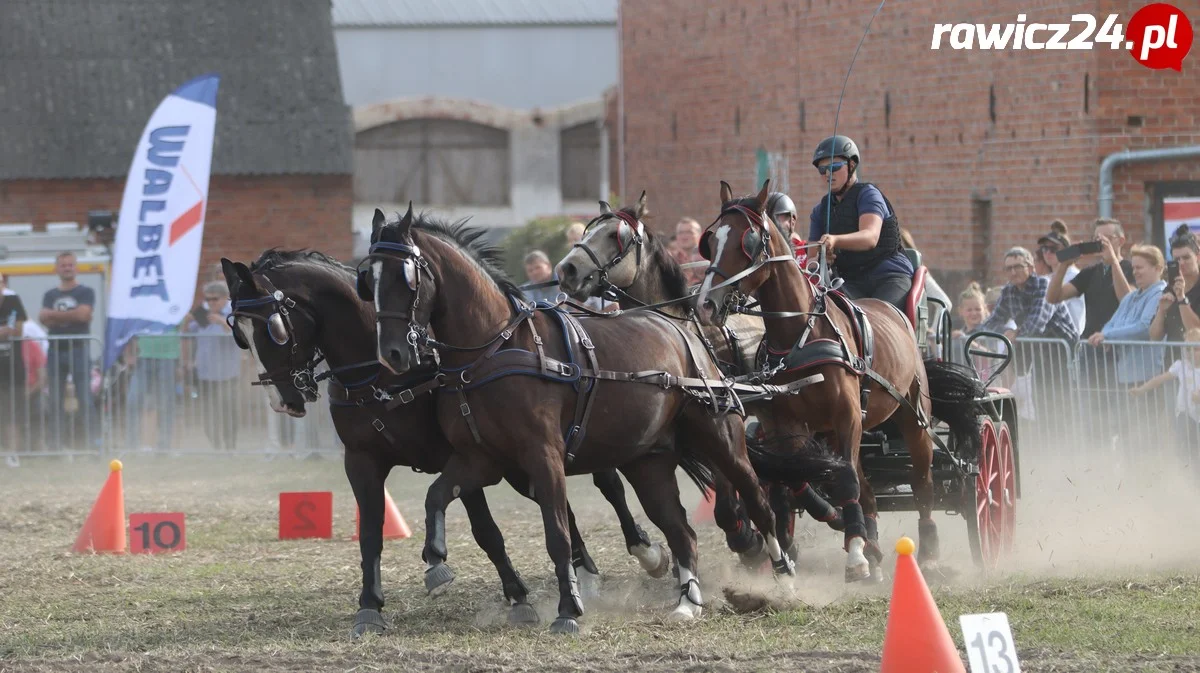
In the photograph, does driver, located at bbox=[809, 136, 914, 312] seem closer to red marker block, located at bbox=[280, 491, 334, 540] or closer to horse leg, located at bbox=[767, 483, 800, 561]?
horse leg, located at bbox=[767, 483, 800, 561]

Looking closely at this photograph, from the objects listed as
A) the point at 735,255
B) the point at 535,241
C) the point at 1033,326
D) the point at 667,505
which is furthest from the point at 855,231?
the point at 535,241

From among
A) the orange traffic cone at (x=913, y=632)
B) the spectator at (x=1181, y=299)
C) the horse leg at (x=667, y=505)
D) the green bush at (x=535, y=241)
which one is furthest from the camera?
the green bush at (x=535, y=241)

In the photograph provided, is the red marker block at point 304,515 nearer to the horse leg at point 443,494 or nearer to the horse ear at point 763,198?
the horse leg at point 443,494

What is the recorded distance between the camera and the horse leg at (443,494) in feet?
23.0

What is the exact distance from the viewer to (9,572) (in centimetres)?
955

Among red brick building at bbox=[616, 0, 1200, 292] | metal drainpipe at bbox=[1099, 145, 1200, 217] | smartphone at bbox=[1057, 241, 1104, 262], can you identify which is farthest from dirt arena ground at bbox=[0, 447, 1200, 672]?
red brick building at bbox=[616, 0, 1200, 292]

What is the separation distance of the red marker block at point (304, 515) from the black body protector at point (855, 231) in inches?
159

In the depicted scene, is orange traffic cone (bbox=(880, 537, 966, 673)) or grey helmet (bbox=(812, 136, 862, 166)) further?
grey helmet (bbox=(812, 136, 862, 166))

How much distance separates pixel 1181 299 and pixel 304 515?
6296mm

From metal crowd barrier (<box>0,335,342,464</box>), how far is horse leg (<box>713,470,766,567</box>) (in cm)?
752

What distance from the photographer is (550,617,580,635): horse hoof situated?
7.08 m

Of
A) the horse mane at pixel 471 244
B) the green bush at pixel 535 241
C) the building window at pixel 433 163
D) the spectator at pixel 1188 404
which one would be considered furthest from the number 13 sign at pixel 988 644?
the building window at pixel 433 163

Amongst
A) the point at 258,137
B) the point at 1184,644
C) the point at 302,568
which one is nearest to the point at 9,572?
the point at 302,568

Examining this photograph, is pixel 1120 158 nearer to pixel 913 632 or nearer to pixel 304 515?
pixel 304 515
